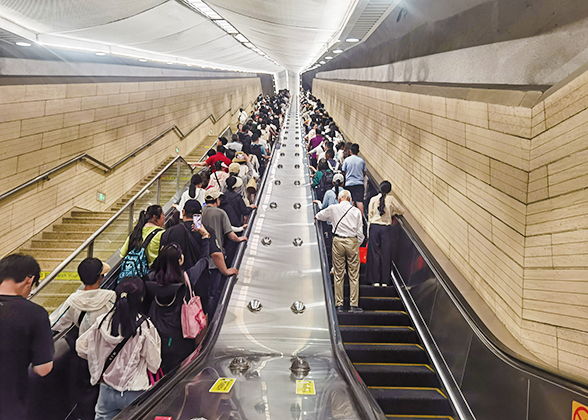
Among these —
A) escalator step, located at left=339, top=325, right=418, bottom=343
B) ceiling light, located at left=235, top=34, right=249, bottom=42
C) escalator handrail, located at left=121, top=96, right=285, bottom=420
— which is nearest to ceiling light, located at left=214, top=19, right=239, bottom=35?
ceiling light, located at left=235, top=34, right=249, bottom=42

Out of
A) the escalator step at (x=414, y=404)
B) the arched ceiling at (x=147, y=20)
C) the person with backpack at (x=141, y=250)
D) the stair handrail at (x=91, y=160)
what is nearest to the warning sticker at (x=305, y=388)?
the escalator step at (x=414, y=404)

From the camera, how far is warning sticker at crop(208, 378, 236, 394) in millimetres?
2955

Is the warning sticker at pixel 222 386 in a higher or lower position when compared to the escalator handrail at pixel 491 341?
lower

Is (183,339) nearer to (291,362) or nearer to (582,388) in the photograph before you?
(291,362)

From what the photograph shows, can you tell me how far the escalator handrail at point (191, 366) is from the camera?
252cm

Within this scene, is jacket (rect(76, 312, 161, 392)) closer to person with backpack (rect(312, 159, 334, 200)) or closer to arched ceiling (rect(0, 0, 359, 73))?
arched ceiling (rect(0, 0, 359, 73))

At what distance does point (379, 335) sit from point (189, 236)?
7.70ft

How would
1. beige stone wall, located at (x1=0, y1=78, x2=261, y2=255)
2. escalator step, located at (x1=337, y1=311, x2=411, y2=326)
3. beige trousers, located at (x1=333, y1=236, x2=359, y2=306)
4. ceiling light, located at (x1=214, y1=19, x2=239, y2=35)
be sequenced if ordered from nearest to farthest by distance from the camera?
escalator step, located at (x1=337, y1=311, x2=411, y2=326) < beige trousers, located at (x1=333, y1=236, x2=359, y2=306) < beige stone wall, located at (x1=0, y1=78, x2=261, y2=255) < ceiling light, located at (x1=214, y1=19, x2=239, y2=35)

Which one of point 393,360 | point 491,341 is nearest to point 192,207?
point 393,360

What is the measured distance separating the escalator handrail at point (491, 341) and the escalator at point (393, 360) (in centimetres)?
81

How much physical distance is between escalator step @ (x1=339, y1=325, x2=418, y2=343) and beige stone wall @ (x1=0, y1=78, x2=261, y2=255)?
16.9ft

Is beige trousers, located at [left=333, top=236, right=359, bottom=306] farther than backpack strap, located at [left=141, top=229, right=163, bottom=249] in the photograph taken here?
Yes

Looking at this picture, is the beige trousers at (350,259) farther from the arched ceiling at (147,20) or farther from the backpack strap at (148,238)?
the arched ceiling at (147,20)

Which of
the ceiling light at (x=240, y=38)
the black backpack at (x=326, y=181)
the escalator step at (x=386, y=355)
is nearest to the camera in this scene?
the escalator step at (x=386, y=355)
